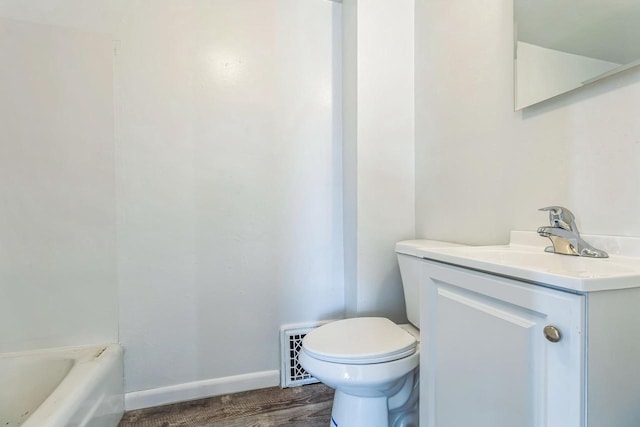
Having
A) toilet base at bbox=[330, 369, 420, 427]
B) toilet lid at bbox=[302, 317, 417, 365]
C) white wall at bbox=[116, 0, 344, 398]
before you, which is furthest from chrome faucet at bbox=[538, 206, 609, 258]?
white wall at bbox=[116, 0, 344, 398]

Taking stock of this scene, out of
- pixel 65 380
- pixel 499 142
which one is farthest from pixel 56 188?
pixel 499 142

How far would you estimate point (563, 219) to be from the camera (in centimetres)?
82

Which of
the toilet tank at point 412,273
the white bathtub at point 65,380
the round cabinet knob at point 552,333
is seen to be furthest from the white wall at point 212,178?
the round cabinet knob at point 552,333

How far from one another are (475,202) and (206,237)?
1281 mm

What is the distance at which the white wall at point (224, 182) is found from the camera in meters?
1.47

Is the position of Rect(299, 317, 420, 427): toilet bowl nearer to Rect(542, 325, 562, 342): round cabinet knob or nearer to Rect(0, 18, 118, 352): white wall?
Rect(542, 325, 562, 342): round cabinet knob

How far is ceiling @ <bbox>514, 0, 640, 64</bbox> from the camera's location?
2.51ft

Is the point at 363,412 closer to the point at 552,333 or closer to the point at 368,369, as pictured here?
the point at 368,369

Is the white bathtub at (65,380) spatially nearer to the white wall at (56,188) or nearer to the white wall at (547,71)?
the white wall at (56,188)

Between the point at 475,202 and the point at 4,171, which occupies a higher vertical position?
the point at 4,171

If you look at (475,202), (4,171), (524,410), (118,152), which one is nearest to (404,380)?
(524,410)

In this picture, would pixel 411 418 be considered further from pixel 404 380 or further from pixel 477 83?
pixel 477 83

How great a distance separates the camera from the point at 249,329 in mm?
1624

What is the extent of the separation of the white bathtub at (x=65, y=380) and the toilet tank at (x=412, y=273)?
4.17 ft
